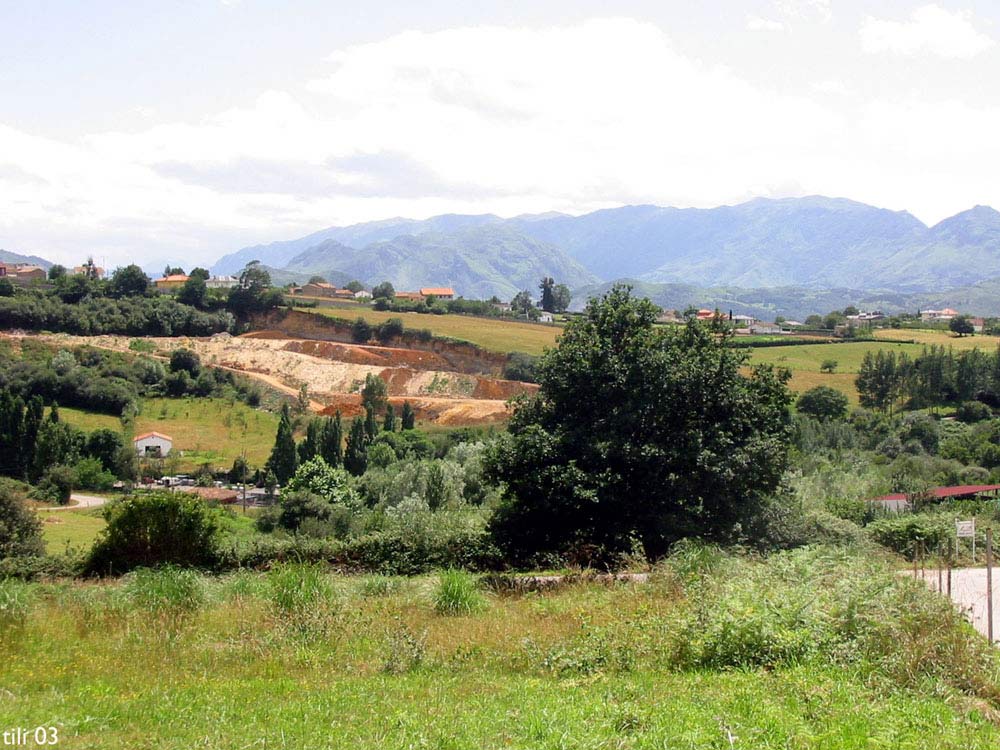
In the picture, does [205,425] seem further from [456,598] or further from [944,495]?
[456,598]

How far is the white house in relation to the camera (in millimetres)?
52156

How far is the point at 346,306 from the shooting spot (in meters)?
101

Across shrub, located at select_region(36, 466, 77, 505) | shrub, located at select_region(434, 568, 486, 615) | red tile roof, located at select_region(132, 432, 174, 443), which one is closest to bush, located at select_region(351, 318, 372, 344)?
red tile roof, located at select_region(132, 432, 174, 443)

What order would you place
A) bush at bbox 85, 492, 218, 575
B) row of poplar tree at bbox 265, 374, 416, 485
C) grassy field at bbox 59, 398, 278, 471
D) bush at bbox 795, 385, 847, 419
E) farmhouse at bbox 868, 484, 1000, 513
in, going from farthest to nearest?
bush at bbox 795, 385, 847, 419 < grassy field at bbox 59, 398, 278, 471 < row of poplar tree at bbox 265, 374, 416, 485 < farmhouse at bbox 868, 484, 1000, 513 < bush at bbox 85, 492, 218, 575

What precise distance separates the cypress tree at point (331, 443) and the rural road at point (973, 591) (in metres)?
36.5

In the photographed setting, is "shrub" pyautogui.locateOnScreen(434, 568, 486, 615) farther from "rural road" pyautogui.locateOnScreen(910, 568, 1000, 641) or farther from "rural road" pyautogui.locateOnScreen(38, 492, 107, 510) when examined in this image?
"rural road" pyautogui.locateOnScreen(38, 492, 107, 510)

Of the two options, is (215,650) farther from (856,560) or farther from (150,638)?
(856,560)

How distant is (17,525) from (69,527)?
10.9m

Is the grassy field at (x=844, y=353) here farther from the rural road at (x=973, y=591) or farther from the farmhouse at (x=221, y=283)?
the farmhouse at (x=221, y=283)

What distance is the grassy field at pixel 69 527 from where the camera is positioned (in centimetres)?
2608

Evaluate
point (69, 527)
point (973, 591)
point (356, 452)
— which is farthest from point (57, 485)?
point (973, 591)

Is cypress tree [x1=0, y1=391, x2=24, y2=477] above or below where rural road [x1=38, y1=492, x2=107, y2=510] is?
above

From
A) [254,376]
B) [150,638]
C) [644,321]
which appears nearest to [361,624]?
[150,638]

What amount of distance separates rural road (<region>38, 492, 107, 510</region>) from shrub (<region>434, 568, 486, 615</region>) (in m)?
34.0
